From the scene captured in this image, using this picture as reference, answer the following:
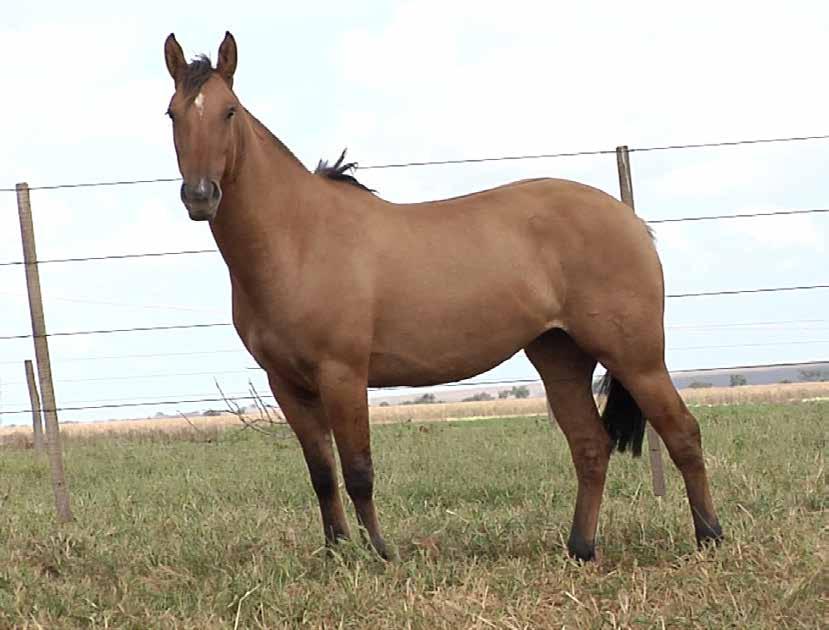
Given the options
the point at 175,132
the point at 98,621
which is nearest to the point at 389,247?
the point at 175,132

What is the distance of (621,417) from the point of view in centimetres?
552

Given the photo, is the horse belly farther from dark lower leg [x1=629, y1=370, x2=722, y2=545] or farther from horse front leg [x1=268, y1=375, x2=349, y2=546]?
dark lower leg [x1=629, y1=370, x2=722, y2=545]

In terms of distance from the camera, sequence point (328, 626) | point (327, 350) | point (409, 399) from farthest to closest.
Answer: point (409, 399) → point (327, 350) → point (328, 626)

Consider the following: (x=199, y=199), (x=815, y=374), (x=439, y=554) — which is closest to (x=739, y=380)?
(x=815, y=374)

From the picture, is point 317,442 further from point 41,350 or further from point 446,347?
point 41,350

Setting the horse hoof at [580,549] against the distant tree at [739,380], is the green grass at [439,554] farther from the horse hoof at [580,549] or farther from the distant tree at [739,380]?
the distant tree at [739,380]

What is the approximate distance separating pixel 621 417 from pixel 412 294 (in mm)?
1432

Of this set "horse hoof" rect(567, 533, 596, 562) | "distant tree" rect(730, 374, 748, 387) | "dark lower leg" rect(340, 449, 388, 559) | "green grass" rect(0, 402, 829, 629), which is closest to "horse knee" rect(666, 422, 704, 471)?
"green grass" rect(0, 402, 829, 629)

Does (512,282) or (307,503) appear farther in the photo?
(307,503)

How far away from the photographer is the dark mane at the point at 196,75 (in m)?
4.55

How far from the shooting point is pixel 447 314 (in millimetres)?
4996

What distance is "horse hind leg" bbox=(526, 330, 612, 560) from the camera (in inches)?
215

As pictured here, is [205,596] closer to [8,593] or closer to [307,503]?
[8,593]

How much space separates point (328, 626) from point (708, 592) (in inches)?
58.6
